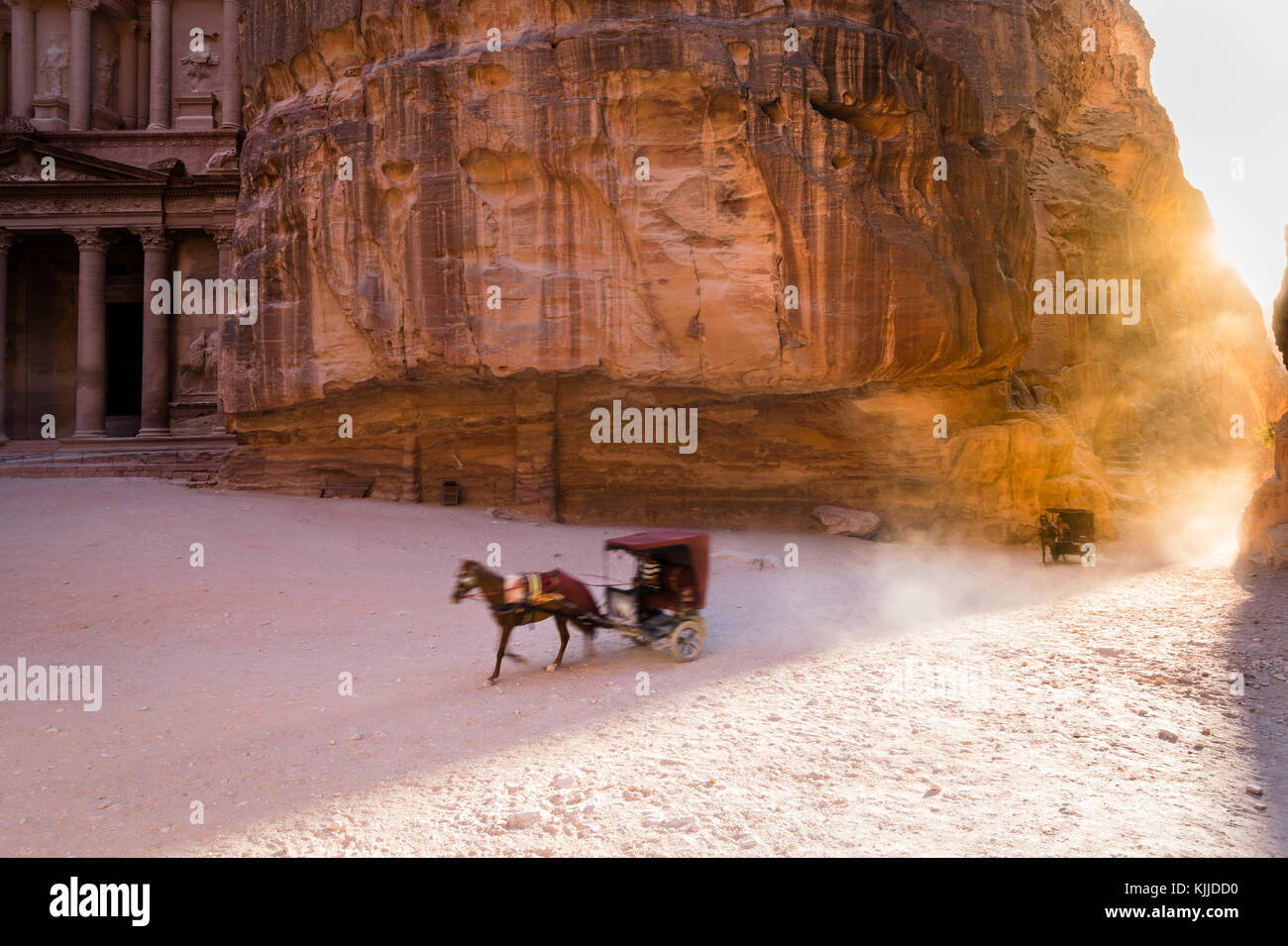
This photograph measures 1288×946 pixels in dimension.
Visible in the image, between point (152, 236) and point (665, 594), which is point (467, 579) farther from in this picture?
point (152, 236)

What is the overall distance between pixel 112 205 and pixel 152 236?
5.98 feet

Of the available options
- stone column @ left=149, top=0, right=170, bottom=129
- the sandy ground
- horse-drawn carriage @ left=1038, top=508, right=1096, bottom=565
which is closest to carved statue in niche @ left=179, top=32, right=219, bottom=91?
stone column @ left=149, top=0, right=170, bottom=129

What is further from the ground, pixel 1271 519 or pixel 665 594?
pixel 1271 519

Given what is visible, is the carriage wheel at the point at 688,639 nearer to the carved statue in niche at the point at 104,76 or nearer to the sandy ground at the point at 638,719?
the sandy ground at the point at 638,719

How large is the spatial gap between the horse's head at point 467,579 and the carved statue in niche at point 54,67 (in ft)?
129

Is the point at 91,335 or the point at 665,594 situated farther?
the point at 91,335

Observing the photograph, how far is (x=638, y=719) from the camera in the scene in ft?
20.2

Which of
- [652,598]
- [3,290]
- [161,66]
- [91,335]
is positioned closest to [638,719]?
[652,598]

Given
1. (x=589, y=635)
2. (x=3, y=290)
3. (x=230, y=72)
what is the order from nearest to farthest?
(x=589, y=635), (x=3, y=290), (x=230, y=72)

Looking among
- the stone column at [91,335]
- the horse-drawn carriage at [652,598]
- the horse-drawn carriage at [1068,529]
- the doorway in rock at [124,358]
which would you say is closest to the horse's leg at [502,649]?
the horse-drawn carriage at [652,598]

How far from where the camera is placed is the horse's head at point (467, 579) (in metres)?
7.26

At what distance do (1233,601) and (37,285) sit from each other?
40.9 meters

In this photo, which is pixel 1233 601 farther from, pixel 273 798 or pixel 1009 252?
pixel 273 798

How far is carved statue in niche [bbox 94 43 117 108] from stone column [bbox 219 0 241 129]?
16.7 ft
